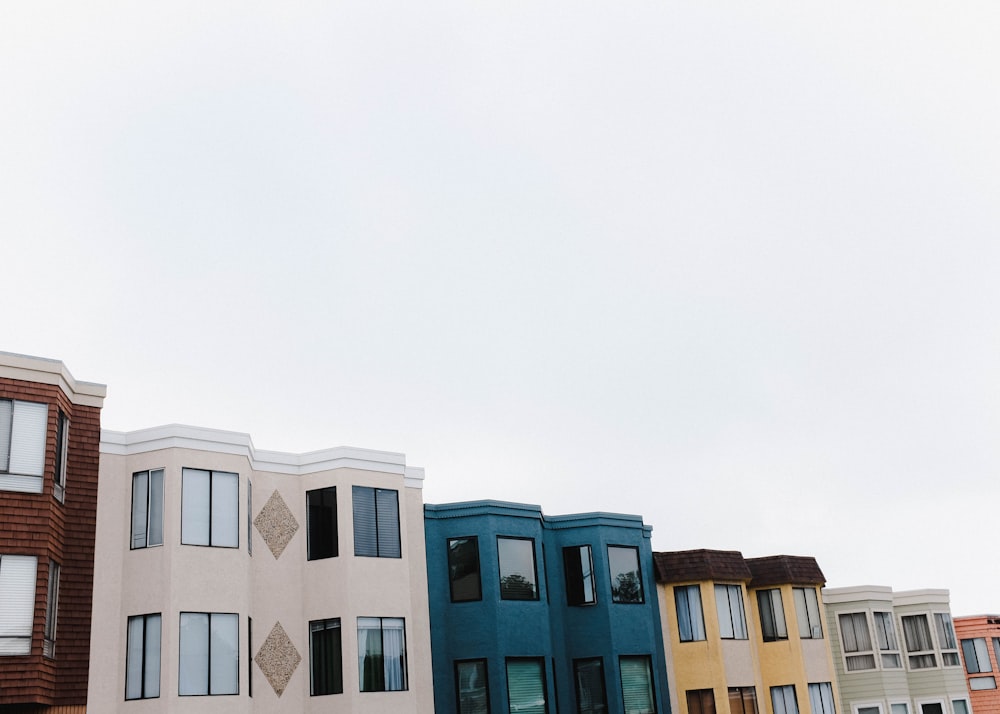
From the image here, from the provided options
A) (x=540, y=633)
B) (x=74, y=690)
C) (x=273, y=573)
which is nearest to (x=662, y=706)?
(x=540, y=633)

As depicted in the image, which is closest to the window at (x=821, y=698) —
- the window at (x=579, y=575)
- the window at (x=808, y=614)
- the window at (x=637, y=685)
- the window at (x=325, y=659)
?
the window at (x=808, y=614)

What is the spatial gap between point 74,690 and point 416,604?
29.8 feet

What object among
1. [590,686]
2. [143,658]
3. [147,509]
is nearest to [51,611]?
[143,658]

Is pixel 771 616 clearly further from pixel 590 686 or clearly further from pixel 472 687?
pixel 472 687

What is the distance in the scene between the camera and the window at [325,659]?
25.8 m

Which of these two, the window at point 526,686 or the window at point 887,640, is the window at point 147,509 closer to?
the window at point 526,686

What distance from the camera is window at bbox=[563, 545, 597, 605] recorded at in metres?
31.6

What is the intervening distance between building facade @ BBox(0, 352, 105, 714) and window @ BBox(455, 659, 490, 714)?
9.99 meters

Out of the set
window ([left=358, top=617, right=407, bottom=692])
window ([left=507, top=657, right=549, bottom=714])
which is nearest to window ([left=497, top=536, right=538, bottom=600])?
window ([left=507, top=657, right=549, bottom=714])

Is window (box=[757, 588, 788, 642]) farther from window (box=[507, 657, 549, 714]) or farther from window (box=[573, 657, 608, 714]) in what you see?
window (box=[507, 657, 549, 714])

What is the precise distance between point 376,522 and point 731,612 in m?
13.7

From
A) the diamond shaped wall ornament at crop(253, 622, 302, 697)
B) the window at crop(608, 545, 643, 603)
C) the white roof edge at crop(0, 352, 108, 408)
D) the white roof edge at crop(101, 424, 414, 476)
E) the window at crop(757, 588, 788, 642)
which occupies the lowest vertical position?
the diamond shaped wall ornament at crop(253, 622, 302, 697)

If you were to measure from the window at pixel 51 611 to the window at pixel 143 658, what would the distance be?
5.44 feet

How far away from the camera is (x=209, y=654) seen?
23953mm
